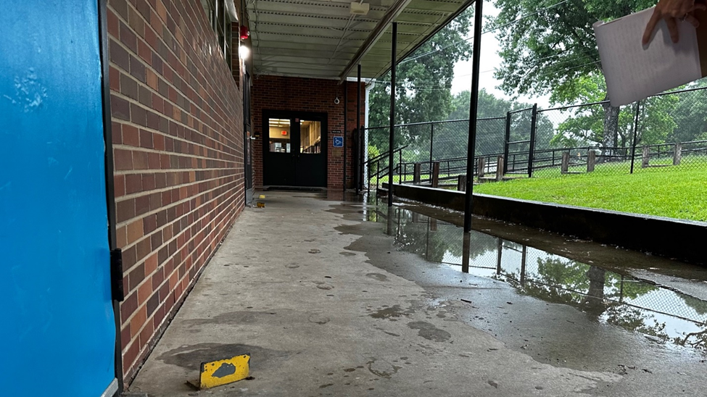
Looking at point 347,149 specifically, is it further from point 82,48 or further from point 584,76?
point 584,76

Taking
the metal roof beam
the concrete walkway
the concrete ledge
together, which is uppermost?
the metal roof beam

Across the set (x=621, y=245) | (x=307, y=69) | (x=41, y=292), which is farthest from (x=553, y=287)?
(x=307, y=69)

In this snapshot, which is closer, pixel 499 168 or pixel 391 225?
pixel 391 225

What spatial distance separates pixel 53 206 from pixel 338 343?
125 cm

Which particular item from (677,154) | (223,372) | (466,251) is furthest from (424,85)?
(223,372)

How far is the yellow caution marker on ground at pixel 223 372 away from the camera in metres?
1.41

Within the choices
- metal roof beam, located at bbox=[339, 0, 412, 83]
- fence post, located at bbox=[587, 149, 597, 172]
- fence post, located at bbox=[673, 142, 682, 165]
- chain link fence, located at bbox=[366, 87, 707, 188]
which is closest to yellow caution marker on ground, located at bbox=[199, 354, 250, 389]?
metal roof beam, located at bbox=[339, 0, 412, 83]

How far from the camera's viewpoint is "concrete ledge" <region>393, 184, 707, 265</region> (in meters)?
3.44

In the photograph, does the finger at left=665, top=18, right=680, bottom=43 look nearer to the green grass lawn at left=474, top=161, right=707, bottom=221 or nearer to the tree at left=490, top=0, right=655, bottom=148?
the green grass lawn at left=474, top=161, right=707, bottom=221

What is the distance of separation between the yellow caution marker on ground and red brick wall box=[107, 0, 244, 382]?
0.28 meters

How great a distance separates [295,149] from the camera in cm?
1415

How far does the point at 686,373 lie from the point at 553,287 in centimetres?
112

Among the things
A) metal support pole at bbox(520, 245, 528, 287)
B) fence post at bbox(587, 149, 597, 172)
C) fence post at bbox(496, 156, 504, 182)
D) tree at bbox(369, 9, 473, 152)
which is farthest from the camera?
tree at bbox(369, 9, 473, 152)

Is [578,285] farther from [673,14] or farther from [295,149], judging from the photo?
[295,149]
